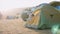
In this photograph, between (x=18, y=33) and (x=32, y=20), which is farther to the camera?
(x=32, y=20)

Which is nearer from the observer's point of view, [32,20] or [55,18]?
[55,18]

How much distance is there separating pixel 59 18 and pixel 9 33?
32cm

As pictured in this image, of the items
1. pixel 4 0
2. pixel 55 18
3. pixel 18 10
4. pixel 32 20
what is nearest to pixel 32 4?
pixel 18 10

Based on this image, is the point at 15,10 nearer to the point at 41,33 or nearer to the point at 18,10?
the point at 18,10

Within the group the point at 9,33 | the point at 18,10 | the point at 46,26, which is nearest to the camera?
the point at 9,33

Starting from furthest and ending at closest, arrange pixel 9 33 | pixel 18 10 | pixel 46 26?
pixel 18 10
pixel 46 26
pixel 9 33

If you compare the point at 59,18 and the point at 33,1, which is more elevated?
the point at 33,1

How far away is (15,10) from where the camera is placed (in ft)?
6.23

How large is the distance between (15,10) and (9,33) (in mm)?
1218

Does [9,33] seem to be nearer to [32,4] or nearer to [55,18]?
[55,18]

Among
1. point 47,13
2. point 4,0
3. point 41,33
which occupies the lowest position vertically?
point 41,33

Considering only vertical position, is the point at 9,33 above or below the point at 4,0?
below

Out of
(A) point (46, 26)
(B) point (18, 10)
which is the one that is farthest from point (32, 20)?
(B) point (18, 10)

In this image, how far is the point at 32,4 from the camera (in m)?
1.96
